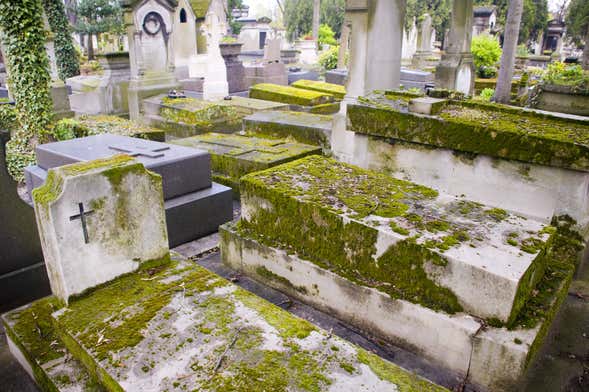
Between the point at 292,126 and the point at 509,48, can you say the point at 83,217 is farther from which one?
the point at 509,48

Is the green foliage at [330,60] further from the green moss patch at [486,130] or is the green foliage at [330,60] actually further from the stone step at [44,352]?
the stone step at [44,352]

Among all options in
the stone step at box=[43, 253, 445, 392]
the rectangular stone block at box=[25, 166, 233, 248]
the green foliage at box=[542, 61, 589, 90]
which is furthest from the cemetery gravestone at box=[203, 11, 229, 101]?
the stone step at box=[43, 253, 445, 392]

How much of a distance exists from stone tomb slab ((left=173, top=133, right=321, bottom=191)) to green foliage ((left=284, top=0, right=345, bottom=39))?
4939 centimetres

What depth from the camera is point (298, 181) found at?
13.5 feet

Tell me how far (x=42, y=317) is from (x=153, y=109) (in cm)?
830

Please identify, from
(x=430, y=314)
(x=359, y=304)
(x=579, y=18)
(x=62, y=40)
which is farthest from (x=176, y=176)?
(x=579, y=18)

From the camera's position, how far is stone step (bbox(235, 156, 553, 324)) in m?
2.90

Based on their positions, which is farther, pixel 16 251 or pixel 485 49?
pixel 485 49

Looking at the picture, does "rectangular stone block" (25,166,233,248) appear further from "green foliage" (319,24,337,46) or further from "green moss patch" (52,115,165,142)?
"green foliage" (319,24,337,46)

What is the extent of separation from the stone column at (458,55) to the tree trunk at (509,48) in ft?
2.71

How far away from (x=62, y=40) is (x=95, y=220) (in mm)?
17984

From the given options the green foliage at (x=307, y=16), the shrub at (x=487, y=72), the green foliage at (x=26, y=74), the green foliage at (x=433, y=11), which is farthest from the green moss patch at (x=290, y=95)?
the green foliage at (x=307, y=16)

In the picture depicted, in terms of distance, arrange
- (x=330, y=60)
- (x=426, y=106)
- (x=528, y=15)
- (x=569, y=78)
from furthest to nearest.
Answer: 1. (x=528, y=15)
2. (x=330, y=60)
3. (x=569, y=78)
4. (x=426, y=106)

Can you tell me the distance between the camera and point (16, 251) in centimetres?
423
